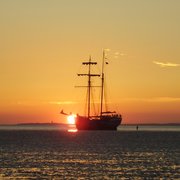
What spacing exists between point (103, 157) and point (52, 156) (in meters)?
6.53

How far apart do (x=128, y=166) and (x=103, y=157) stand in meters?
12.7

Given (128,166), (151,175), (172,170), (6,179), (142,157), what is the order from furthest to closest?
(142,157), (128,166), (172,170), (151,175), (6,179)

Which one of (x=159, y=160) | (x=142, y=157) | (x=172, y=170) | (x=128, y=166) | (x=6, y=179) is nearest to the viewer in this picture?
(x=6, y=179)

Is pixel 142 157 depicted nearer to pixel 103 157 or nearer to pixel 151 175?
pixel 103 157

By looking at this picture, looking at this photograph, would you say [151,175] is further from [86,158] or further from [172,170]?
[86,158]

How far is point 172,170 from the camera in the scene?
65.6 metres

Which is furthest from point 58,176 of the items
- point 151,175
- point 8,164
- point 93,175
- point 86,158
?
point 86,158

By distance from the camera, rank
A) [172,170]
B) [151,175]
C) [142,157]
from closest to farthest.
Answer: [151,175], [172,170], [142,157]

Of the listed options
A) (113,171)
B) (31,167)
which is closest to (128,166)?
(113,171)

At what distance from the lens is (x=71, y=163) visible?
73562mm

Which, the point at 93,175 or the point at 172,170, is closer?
the point at 93,175

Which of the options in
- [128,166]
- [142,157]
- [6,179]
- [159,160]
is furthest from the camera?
[142,157]

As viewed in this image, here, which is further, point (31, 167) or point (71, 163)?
point (71, 163)

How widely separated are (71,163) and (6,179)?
16771 millimetres
